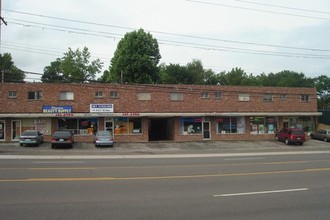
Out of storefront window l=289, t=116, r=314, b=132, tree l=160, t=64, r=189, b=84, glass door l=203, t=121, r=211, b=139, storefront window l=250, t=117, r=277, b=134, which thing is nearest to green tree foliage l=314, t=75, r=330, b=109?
tree l=160, t=64, r=189, b=84

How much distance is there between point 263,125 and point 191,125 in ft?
29.2

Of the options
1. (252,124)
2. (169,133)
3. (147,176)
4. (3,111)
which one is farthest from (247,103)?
(147,176)

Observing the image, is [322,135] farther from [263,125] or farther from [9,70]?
[9,70]

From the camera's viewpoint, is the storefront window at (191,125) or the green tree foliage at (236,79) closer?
the storefront window at (191,125)

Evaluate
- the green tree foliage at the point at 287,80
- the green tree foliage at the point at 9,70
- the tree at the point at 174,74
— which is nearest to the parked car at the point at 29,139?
the tree at the point at 174,74

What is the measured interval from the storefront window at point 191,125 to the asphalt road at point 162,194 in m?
23.6

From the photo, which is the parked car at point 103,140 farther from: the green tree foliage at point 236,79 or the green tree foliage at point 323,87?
the green tree foliage at point 323,87

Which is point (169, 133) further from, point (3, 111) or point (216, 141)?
point (3, 111)

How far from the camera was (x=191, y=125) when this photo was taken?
39.0 metres

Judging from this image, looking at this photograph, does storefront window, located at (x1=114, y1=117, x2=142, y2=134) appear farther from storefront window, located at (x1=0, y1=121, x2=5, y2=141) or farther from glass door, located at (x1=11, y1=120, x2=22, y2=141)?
storefront window, located at (x1=0, y1=121, x2=5, y2=141)

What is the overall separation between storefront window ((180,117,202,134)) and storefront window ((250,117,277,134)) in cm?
639

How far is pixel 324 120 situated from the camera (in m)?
50.5

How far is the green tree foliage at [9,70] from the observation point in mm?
70500

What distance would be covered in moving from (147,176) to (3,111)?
26.6 m
